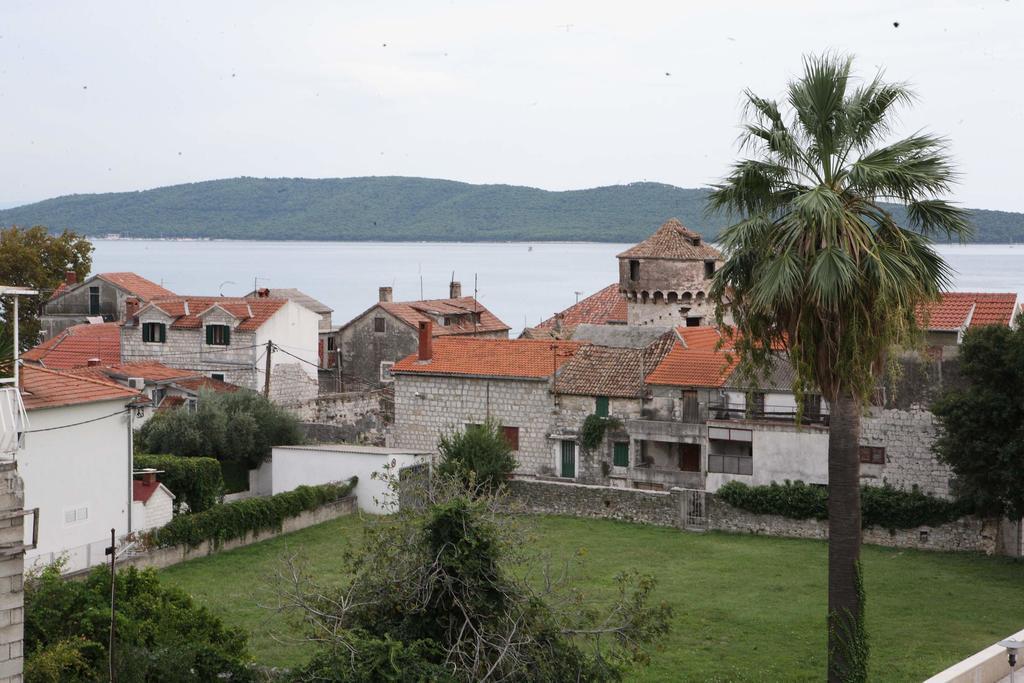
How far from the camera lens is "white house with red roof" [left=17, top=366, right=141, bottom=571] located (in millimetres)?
28516

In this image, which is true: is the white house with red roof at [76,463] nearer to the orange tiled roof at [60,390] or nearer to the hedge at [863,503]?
the orange tiled roof at [60,390]

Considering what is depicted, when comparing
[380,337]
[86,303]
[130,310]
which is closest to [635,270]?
[380,337]

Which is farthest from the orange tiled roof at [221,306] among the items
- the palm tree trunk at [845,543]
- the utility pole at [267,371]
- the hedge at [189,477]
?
the palm tree trunk at [845,543]

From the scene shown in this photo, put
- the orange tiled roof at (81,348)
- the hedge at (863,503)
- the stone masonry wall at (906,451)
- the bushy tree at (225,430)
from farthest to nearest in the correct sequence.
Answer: the orange tiled roof at (81,348) → the bushy tree at (225,430) → the stone masonry wall at (906,451) → the hedge at (863,503)

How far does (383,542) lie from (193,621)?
3.43m

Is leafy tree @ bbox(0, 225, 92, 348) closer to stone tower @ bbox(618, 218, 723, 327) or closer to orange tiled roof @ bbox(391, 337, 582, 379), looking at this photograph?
orange tiled roof @ bbox(391, 337, 582, 379)

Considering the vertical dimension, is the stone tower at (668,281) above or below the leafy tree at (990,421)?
above

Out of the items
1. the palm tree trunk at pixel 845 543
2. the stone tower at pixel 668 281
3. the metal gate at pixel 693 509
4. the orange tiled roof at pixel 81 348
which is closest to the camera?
the palm tree trunk at pixel 845 543

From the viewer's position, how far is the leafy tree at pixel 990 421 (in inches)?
1218

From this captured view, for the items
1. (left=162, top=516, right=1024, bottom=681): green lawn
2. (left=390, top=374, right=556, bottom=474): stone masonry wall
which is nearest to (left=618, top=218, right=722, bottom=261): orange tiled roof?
(left=390, top=374, right=556, bottom=474): stone masonry wall

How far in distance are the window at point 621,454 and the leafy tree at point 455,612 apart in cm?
2156

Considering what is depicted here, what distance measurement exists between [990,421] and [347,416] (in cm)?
2822

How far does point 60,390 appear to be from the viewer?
29.4 m

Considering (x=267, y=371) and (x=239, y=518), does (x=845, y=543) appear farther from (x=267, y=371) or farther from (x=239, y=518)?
(x=267, y=371)
